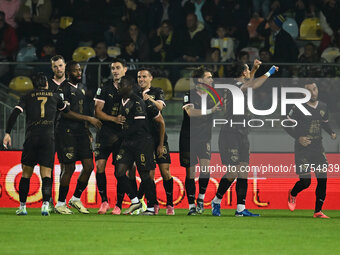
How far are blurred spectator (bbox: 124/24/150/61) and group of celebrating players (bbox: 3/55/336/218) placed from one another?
5801 mm

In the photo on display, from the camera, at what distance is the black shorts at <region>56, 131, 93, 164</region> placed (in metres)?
13.9

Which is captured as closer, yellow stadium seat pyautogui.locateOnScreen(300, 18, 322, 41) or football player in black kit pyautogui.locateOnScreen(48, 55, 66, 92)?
football player in black kit pyautogui.locateOnScreen(48, 55, 66, 92)

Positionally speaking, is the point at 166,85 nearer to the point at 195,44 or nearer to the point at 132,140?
the point at 195,44

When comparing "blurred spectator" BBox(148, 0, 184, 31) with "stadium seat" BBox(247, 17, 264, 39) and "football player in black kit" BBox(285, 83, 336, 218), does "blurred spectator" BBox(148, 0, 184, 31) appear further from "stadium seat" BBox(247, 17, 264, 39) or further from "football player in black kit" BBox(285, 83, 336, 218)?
"football player in black kit" BBox(285, 83, 336, 218)

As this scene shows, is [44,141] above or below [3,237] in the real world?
above

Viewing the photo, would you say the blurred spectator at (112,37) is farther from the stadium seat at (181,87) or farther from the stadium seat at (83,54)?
the stadium seat at (181,87)

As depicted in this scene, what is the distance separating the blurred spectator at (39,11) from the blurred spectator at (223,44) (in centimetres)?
433

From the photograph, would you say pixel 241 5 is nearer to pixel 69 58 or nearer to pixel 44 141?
pixel 69 58

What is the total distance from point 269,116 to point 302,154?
10.2ft

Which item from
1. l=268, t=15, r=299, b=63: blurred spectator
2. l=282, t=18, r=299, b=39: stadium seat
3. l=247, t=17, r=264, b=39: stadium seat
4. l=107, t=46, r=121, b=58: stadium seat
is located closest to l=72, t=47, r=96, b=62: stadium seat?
l=107, t=46, r=121, b=58: stadium seat

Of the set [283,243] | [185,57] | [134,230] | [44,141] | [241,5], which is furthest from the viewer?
[241,5]

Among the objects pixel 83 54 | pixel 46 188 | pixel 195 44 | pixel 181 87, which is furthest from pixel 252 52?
Result: pixel 46 188

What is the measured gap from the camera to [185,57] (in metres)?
19.6

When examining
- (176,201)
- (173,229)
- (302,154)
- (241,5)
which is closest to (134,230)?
(173,229)
